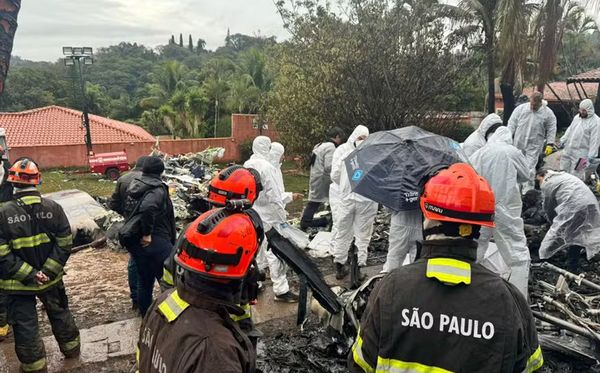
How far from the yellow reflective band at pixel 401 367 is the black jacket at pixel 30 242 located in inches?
118

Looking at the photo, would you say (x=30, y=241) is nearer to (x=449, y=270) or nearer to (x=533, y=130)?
(x=449, y=270)

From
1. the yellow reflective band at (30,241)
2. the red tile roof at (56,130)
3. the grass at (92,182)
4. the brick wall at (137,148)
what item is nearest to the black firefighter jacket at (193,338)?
the yellow reflective band at (30,241)

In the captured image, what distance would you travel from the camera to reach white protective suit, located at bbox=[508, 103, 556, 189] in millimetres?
7438

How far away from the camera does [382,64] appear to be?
10766mm

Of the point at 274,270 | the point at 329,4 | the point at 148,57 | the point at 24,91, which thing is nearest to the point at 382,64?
the point at 329,4

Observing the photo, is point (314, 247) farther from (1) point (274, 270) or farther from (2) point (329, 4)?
(2) point (329, 4)

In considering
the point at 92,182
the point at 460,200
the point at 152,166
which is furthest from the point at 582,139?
the point at 92,182

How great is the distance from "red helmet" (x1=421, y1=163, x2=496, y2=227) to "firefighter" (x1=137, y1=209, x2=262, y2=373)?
0.70 metres

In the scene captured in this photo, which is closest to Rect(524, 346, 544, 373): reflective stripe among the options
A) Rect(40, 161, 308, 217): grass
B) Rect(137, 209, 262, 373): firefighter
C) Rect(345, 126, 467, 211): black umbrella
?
Rect(137, 209, 262, 373): firefighter

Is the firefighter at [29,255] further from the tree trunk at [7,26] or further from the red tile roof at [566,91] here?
the red tile roof at [566,91]

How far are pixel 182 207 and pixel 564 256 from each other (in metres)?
6.57

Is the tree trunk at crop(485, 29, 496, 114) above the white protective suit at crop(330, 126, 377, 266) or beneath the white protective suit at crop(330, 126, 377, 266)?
above

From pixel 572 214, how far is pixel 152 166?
180 inches

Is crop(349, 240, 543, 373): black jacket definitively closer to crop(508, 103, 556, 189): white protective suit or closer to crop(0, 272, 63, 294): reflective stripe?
crop(0, 272, 63, 294): reflective stripe
